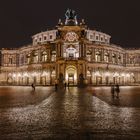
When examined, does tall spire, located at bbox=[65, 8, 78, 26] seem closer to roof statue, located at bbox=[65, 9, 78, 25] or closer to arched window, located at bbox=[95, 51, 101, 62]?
roof statue, located at bbox=[65, 9, 78, 25]

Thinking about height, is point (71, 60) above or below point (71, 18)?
below

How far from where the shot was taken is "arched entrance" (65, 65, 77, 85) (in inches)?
2788

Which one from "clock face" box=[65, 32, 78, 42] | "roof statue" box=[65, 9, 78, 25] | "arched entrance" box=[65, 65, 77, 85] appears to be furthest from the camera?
"roof statue" box=[65, 9, 78, 25]

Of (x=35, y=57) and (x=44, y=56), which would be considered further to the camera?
(x=35, y=57)

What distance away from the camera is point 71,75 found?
71.6 m

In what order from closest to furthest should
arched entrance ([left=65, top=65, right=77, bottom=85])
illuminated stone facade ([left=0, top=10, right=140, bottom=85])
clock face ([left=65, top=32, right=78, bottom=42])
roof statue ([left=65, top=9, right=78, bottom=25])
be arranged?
arched entrance ([left=65, top=65, right=77, bottom=85])
illuminated stone facade ([left=0, top=10, right=140, bottom=85])
clock face ([left=65, top=32, right=78, bottom=42])
roof statue ([left=65, top=9, right=78, bottom=25])

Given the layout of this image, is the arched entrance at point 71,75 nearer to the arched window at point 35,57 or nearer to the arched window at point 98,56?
the arched window at point 98,56

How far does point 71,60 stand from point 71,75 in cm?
493

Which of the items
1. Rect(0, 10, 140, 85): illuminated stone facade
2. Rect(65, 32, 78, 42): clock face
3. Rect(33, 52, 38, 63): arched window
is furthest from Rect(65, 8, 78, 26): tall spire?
Rect(33, 52, 38, 63): arched window

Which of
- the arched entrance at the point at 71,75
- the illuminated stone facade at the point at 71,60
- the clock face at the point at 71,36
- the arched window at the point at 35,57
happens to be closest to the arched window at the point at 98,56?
the illuminated stone facade at the point at 71,60

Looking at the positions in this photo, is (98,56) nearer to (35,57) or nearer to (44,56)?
(44,56)

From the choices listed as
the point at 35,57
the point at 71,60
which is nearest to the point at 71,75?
the point at 71,60

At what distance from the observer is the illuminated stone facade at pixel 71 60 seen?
234ft

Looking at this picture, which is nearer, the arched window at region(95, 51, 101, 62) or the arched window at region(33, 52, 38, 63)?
the arched window at region(95, 51, 101, 62)
